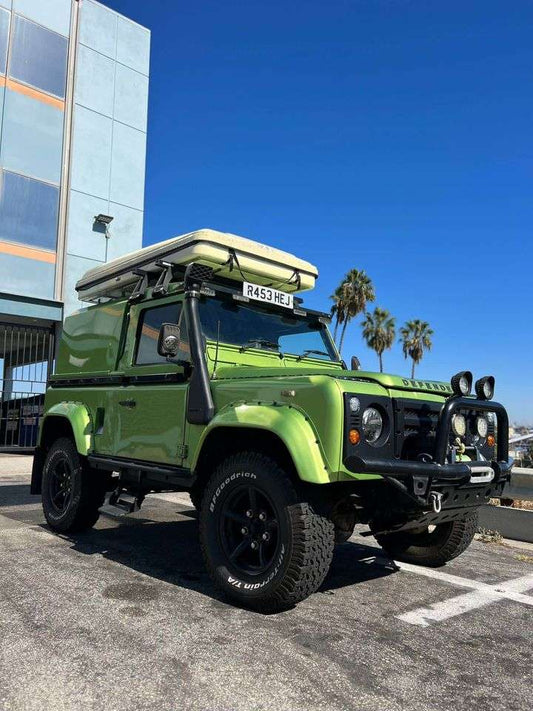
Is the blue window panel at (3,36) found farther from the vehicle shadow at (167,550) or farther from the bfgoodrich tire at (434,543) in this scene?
the bfgoodrich tire at (434,543)

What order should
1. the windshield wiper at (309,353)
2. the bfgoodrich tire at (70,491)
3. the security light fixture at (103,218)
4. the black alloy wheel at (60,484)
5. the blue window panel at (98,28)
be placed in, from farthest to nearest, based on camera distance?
the blue window panel at (98,28), the security light fixture at (103,218), the black alloy wheel at (60,484), the bfgoodrich tire at (70,491), the windshield wiper at (309,353)

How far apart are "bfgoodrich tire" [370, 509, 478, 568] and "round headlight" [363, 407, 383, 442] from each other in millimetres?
1496

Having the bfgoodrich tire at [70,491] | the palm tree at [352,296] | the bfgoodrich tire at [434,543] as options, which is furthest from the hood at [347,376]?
the palm tree at [352,296]

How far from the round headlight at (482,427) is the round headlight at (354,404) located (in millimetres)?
1188

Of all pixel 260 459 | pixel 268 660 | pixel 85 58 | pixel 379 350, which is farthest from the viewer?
pixel 379 350

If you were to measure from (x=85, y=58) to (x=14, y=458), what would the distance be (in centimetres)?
1111

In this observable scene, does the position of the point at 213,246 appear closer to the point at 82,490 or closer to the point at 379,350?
the point at 82,490

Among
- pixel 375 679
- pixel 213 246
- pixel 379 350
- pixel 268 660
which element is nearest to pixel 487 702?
pixel 375 679

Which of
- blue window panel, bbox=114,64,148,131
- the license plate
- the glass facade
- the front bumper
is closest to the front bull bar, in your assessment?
the front bumper

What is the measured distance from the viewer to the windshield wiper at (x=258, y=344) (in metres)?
4.84

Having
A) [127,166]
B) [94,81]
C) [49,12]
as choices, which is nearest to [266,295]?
[127,166]

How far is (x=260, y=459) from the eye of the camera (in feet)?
12.5

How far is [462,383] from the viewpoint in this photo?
147 inches

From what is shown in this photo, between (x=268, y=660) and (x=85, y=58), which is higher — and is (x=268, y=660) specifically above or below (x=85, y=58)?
below
